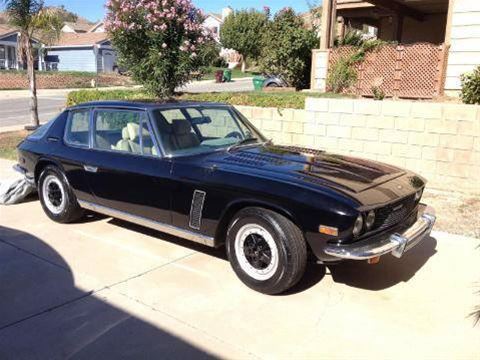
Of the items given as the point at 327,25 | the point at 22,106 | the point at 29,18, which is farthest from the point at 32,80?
the point at 22,106

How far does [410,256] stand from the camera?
5191 mm

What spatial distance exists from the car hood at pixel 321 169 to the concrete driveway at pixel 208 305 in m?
0.90

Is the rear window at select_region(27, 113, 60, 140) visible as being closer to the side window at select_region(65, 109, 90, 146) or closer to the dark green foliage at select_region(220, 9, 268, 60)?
the side window at select_region(65, 109, 90, 146)

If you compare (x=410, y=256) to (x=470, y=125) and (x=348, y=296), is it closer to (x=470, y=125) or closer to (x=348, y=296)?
(x=348, y=296)

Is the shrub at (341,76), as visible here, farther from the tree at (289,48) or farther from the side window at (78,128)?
the side window at (78,128)

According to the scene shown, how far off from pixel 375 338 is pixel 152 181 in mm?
2449

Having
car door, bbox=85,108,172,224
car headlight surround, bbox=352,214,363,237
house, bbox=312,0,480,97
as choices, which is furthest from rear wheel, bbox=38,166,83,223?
house, bbox=312,0,480,97

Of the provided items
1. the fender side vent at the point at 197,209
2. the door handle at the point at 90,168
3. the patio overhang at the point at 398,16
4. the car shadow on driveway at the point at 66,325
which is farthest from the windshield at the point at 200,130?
the patio overhang at the point at 398,16

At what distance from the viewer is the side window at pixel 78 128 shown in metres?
5.80

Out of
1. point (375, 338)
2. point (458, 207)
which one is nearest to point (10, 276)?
point (375, 338)

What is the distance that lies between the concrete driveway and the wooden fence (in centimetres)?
588

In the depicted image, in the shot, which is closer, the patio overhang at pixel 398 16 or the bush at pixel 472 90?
the bush at pixel 472 90

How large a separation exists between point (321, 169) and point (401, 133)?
390 centimetres

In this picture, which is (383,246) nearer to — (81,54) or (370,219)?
(370,219)
